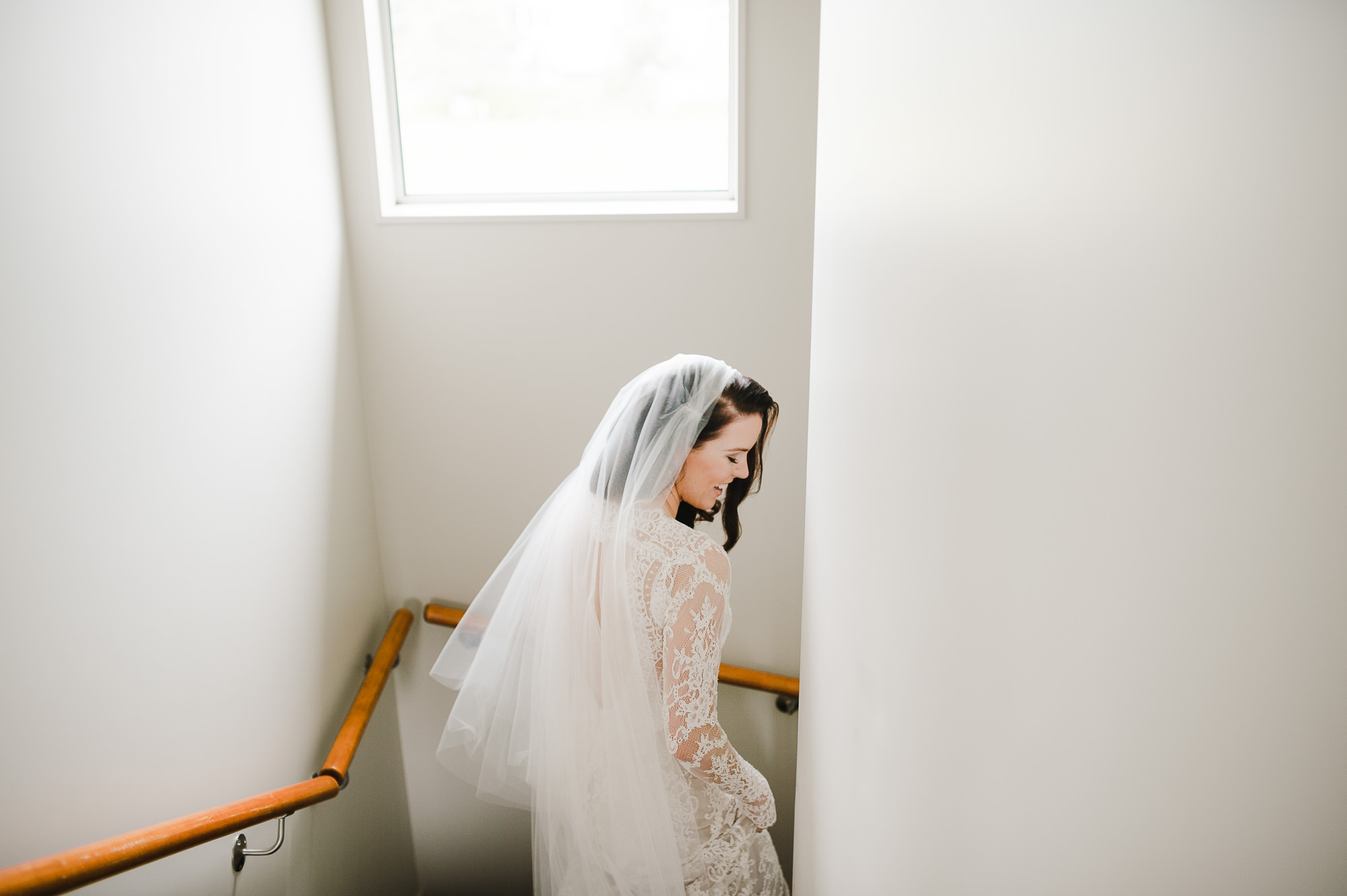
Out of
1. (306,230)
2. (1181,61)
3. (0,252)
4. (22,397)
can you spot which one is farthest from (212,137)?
(1181,61)

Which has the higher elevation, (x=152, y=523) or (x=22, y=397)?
(x=22, y=397)

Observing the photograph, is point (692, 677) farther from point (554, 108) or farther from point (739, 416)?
point (554, 108)

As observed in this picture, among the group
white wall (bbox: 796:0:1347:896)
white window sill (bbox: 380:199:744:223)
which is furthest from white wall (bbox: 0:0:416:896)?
white wall (bbox: 796:0:1347:896)

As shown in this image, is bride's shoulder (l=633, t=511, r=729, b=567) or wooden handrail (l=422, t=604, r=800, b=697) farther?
wooden handrail (l=422, t=604, r=800, b=697)

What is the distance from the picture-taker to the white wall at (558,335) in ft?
7.59

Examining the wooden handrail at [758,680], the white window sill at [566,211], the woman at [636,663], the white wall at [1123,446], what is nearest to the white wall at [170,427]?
the white window sill at [566,211]

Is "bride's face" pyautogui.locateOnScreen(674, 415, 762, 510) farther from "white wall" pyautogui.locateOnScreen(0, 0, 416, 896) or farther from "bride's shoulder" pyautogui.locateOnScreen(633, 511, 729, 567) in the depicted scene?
"white wall" pyautogui.locateOnScreen(0, 0, 416, 896)

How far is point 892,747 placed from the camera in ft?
2.29

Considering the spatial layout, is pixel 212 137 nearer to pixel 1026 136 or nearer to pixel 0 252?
pixel 0 252

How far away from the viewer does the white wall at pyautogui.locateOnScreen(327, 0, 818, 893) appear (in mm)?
2312

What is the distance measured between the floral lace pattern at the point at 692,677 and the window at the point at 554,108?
122 cm

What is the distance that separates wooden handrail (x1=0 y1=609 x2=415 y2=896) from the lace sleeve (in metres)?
0.96

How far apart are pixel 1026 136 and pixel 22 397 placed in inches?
58.8

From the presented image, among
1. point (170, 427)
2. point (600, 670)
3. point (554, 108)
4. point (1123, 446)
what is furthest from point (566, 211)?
point (1123, 446)
